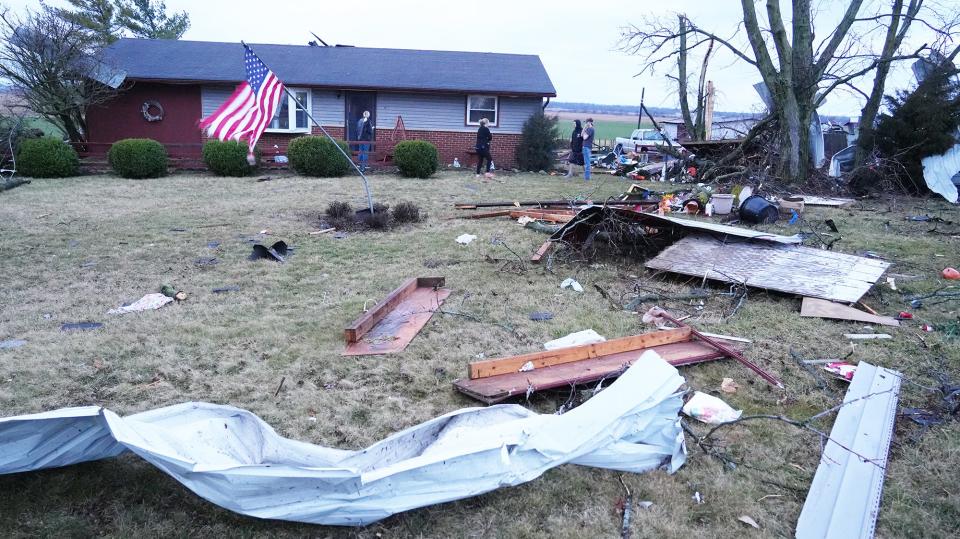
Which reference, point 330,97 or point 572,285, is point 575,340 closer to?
point 572,285

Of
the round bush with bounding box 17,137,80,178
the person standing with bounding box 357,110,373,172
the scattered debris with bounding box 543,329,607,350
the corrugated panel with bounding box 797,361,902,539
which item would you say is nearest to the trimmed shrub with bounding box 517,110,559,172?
the person standing with bounding box 357,110,373,172

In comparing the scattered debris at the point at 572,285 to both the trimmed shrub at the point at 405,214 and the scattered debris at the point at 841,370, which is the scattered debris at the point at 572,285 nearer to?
the scattered debris at the point at 841,370

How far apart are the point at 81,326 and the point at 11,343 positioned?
1.66 ft

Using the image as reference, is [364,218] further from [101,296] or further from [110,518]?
[110,518]

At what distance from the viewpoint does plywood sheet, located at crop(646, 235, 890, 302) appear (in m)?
5.89

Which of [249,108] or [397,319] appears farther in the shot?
[249,108]

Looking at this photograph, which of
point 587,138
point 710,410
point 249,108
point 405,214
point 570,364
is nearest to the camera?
point 710,410

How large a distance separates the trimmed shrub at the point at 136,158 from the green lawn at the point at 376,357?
5.33m

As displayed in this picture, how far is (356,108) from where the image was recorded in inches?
770

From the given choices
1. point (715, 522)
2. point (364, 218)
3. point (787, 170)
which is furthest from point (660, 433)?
point (787, 170)

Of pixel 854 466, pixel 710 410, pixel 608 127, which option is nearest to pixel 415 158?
pixel 710 410

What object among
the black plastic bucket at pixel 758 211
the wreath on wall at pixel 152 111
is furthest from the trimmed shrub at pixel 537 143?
the wreath on wall at pixel 152 111

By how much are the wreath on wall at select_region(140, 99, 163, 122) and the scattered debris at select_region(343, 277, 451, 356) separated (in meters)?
16.3

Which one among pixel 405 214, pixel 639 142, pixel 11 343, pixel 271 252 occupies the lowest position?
pixel 11 343
